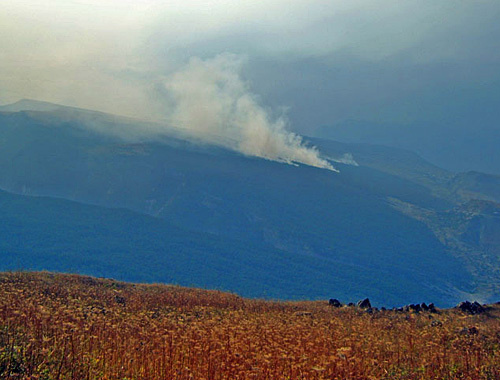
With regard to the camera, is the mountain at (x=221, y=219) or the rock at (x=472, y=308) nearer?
the rock at (x=472, y=308)

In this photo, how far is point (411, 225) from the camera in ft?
511

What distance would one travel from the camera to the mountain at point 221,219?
10769 cm

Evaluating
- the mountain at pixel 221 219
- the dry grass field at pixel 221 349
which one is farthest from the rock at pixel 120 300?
the mountain at pixel 221 219

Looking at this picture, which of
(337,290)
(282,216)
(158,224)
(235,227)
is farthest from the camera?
(282,216)

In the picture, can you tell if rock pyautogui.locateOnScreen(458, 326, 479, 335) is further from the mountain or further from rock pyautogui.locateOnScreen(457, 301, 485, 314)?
the mountain

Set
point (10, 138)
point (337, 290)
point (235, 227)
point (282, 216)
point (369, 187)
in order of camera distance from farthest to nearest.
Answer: point (369, 187)
point (10, 138)
point (282, 216)
point (235, 227)
point (337, 290)

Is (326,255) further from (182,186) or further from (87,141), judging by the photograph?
(87,141)

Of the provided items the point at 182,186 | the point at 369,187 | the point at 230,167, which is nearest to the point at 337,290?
the point at 182,186

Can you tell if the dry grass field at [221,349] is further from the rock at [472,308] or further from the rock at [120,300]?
the rock at [472,308]

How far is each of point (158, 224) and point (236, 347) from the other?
118m

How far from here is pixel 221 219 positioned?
446 feet

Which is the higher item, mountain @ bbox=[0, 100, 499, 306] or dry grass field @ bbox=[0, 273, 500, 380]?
mountain @ bbox=[0, 100, 499, 306]

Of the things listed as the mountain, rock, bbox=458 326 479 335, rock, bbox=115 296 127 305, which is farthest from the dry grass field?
the mountain

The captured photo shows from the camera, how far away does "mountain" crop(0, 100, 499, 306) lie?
4240 inches
